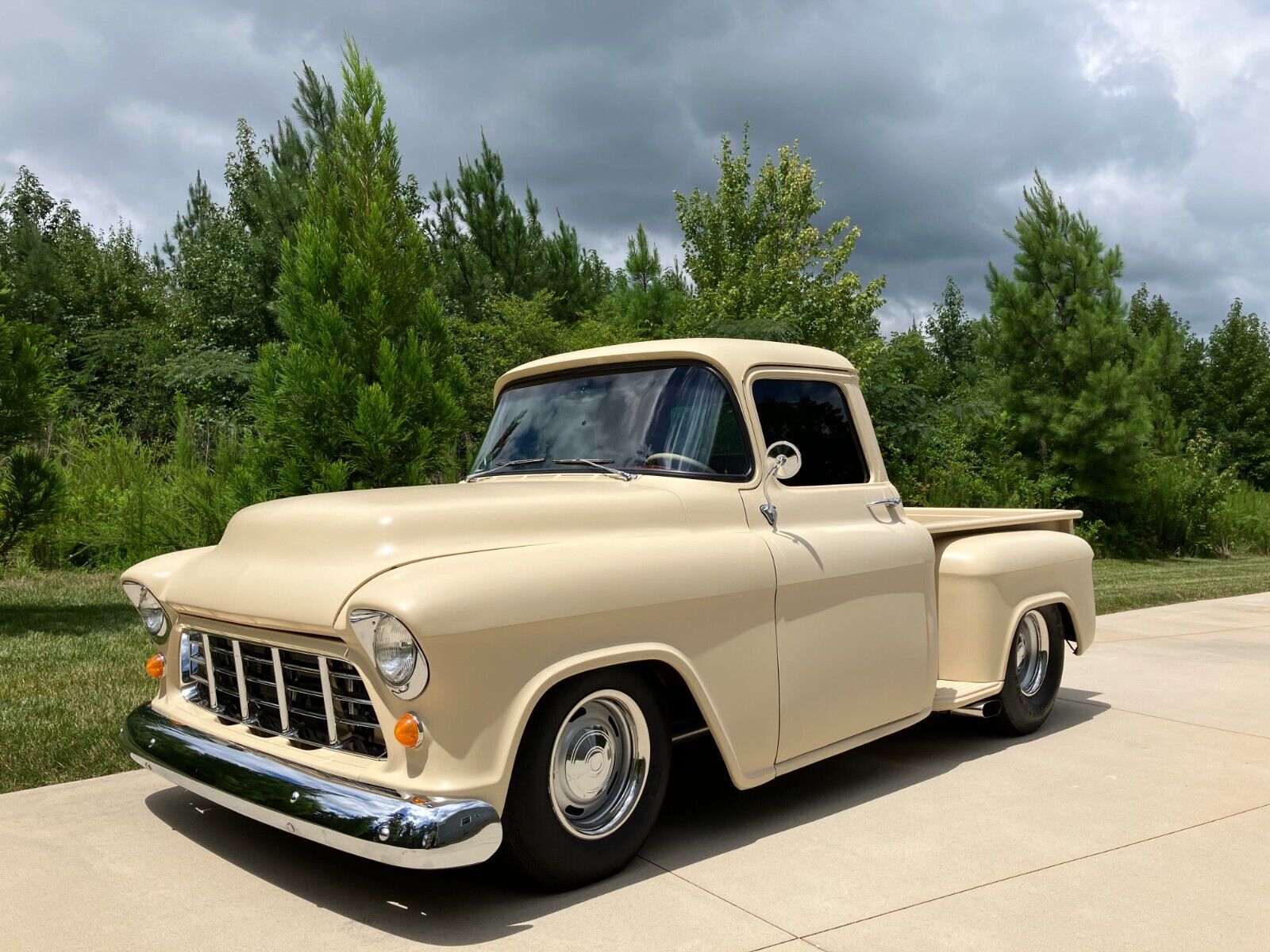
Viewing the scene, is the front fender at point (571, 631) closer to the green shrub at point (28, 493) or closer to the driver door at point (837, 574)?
the driver door at point (837, 574)

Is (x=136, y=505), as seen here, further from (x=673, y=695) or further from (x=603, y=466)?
(x=673, y=695)

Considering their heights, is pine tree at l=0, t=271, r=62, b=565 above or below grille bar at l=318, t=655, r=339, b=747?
above

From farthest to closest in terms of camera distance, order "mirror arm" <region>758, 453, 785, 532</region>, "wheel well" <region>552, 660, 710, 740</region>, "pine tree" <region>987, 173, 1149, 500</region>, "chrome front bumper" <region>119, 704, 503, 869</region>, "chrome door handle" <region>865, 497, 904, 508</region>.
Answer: "pine tree" <region>987, 173, 1149, 500</region> → "chrome door handle" <region>865, 497, 904, 508</region> → "mirror arm" <region>758, 453, 785, 532</region> → "wheel well" <region>552, 660, 710, 740</region> → "chrome front bumper" <region>119, 704, 503, 869</region>

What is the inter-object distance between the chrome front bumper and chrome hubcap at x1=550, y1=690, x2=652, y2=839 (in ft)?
1.22

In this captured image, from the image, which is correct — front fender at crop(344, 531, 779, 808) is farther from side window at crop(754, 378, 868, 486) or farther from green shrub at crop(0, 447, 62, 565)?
green shrub at crop(0, 447, 62, 565)

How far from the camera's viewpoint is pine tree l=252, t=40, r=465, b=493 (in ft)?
29.9

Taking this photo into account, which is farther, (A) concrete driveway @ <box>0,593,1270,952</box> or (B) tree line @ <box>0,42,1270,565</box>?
(B) tree line @ <box>0,42,1270,565</box>

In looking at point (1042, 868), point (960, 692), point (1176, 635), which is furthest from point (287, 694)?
point (1176, 635)

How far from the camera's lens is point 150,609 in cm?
419

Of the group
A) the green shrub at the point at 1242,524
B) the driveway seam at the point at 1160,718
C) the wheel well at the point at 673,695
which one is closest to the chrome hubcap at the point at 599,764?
the wheel well at the point at 673,695

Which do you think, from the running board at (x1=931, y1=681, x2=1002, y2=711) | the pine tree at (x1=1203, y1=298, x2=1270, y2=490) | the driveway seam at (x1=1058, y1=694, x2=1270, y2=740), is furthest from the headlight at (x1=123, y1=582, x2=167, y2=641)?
the pine tree at (x1=1203, y1=298, x2=1270, y2=490)

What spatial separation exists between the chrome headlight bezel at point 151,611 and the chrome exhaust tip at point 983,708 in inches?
133

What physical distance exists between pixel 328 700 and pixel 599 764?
2.90 ft

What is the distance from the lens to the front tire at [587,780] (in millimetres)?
3277
